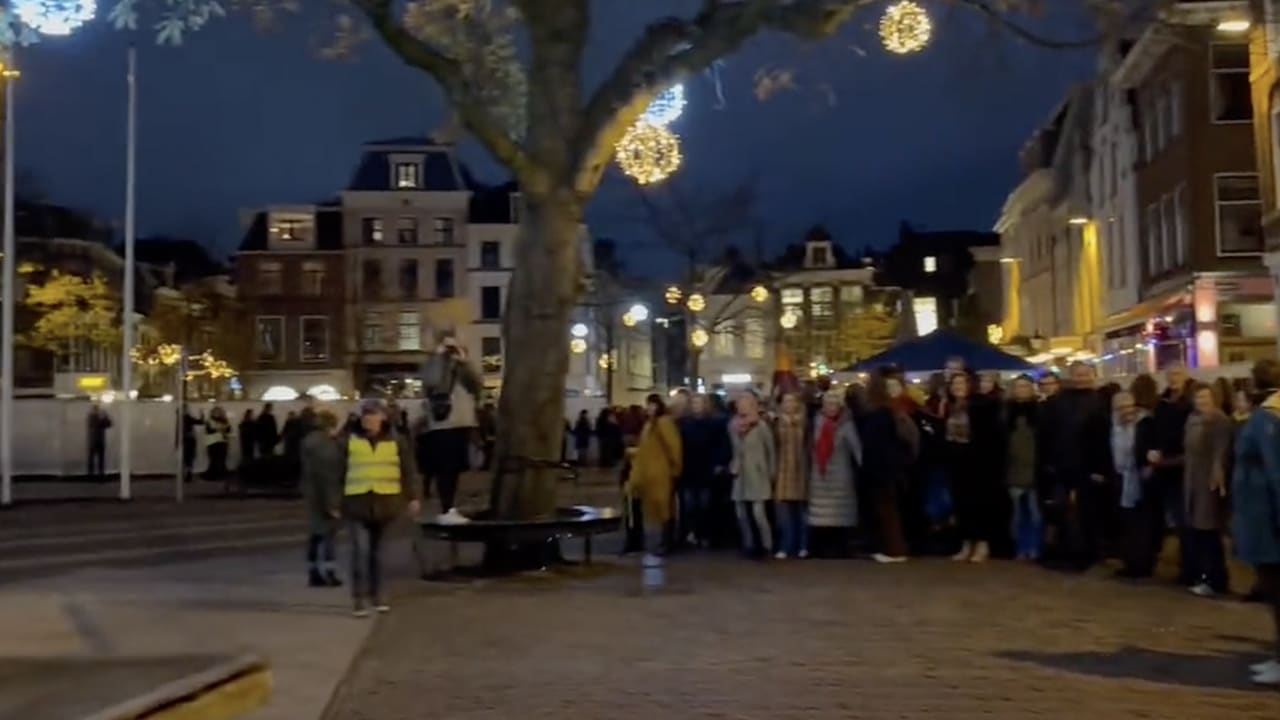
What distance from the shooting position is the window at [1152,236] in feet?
130

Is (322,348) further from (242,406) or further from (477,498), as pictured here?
(477,498)

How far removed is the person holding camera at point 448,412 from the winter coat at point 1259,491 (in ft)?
30.2

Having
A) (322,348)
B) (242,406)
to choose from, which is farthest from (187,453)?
(322,348)

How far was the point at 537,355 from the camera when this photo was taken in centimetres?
1540

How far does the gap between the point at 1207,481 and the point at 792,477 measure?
466cm

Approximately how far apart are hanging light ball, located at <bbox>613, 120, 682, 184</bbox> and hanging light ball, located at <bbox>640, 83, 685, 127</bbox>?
1.41ft

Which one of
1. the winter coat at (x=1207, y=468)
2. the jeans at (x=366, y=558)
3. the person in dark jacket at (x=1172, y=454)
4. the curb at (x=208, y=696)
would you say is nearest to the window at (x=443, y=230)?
the person in dark jacket at (x=1172, y=454)

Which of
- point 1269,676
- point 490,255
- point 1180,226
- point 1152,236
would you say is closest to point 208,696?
point 1269,676

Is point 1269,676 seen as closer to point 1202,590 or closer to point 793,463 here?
point 1202,590

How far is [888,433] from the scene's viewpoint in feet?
52.2

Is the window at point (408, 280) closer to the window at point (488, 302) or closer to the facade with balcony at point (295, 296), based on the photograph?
the facade with balcony at point (295, 296)

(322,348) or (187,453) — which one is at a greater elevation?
(322,348)

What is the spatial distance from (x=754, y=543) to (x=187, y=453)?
20.7 m

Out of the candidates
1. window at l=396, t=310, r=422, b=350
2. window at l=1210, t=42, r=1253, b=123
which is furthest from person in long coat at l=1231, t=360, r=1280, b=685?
window at l=396, t=310, r=422, b=350
